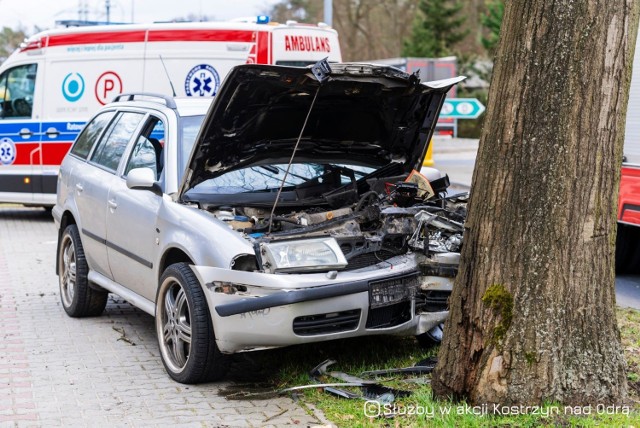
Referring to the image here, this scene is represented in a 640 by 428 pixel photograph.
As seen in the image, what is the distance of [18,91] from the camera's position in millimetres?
14508

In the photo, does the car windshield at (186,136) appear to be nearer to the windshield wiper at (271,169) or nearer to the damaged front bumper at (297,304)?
the windshield wiper at (271,169)

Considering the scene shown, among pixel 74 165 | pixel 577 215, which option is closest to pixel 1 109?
pixel 74 165

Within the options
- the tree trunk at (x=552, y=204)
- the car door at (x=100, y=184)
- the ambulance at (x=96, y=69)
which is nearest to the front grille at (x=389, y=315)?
the tree trunk at (x=552, y=204)

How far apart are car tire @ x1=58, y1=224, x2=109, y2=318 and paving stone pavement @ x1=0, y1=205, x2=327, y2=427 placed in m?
0.10

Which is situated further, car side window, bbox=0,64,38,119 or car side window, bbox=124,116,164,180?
car side window, bbox=0,64,38,119

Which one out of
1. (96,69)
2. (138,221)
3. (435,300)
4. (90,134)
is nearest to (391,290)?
(435,300)

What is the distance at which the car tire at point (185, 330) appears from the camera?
565cm

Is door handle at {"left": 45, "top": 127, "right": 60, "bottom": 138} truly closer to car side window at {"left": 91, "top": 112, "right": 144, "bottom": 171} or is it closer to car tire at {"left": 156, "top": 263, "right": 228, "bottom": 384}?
car side window at {"left": 91, "top": 112, "right": 144, "bottom": 171}

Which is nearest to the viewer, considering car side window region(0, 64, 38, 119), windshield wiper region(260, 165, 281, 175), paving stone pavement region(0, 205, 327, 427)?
paving stone pavement region(0, 205, 327, 427)

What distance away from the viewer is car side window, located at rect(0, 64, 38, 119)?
14453 millimetres

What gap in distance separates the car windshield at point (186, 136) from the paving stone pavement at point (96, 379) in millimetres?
1364

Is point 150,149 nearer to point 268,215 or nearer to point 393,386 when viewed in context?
point 268,215

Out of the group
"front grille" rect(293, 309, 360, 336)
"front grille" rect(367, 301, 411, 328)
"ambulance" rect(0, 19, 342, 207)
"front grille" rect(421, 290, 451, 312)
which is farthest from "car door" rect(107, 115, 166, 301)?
"ambulance" rect(0, 19, 342, 207)

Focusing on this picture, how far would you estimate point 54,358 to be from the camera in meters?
6.63
